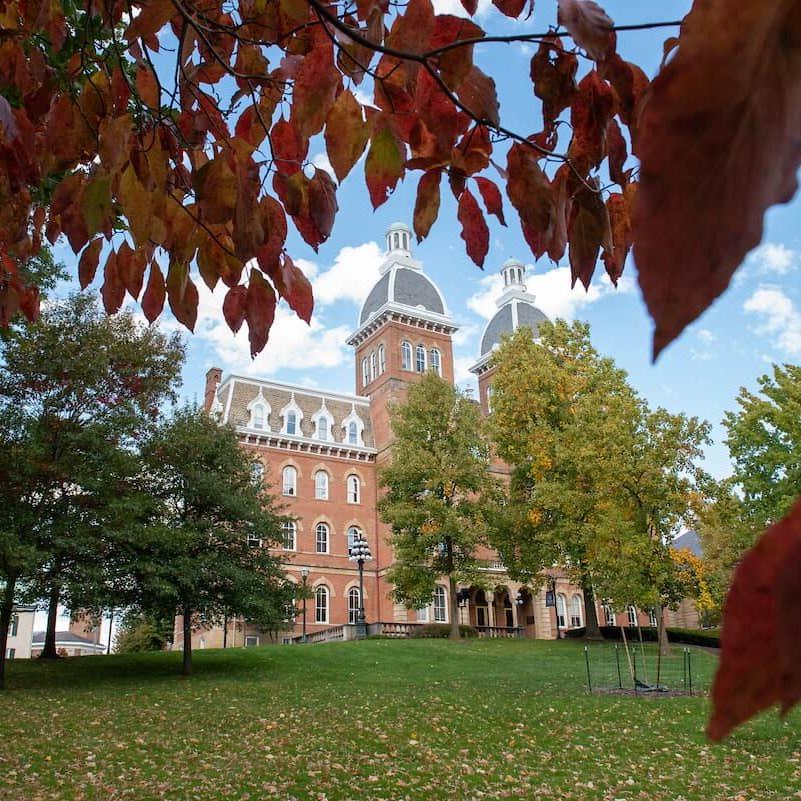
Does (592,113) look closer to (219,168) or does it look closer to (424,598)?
(219,168)

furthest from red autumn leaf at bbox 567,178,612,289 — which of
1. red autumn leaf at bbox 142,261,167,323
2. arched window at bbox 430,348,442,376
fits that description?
arched window at bbox 430,348,442,376

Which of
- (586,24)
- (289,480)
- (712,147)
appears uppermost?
(289,480)

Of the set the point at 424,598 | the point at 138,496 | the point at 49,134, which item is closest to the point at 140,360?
the point at 138,496

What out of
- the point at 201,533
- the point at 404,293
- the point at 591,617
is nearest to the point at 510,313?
the point at 404,293

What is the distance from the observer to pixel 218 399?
4631cm

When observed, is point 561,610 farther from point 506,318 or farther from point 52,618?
point 52,618

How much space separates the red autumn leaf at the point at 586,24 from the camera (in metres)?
1.37

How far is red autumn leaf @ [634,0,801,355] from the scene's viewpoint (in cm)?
45

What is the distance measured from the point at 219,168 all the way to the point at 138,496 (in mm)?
19563

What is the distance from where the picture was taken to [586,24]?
4.61ft

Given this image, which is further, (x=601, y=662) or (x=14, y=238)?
(x=601, y=662)

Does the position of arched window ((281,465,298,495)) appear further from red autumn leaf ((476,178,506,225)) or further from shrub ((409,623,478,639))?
red autumn leaf ((476,178,506,225))

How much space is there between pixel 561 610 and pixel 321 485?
16394 mm

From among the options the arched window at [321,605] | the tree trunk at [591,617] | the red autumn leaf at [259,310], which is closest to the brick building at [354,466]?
the arched window at [321,605]
